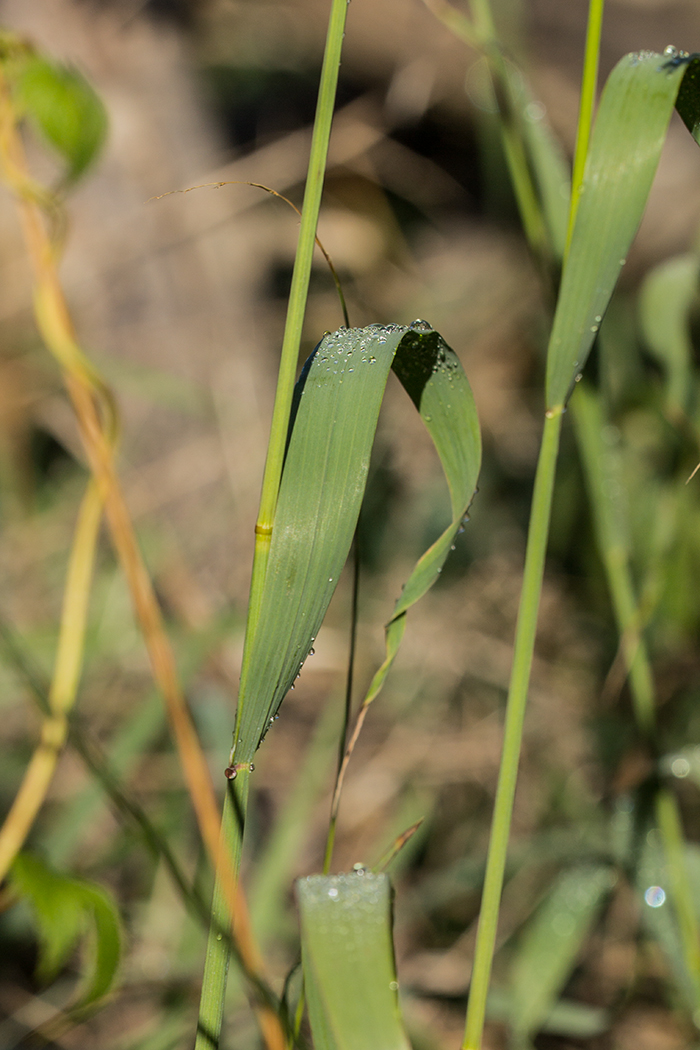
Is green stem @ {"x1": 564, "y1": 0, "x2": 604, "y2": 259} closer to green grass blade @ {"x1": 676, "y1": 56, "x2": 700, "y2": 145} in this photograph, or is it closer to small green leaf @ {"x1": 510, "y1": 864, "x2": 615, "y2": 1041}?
green grass blade @ {"x1": 676, "y1": 56, "x2": 700, "y2": 145}

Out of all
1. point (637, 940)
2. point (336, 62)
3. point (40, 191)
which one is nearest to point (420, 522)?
point (637, 940)

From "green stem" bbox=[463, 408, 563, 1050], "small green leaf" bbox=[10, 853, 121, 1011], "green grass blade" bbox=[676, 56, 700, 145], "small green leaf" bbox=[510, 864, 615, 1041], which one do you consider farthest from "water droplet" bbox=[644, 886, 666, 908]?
"green grass blade" bbox=[676, 56, 700, 145]

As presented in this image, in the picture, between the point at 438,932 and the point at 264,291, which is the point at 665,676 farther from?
the point at 264,291

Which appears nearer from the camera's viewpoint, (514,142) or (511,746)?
(511,746)

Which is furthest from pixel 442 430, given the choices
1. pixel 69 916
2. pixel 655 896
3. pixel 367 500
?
pixel 367 500

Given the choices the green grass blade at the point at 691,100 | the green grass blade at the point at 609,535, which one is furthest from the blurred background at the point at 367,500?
the green grass blade at the point at 691,100

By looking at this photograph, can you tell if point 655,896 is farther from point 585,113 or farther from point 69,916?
point 585,113
